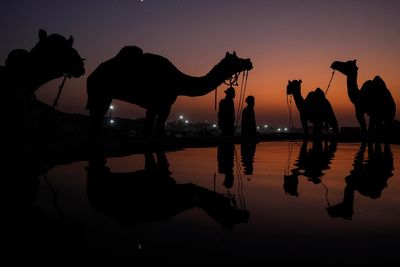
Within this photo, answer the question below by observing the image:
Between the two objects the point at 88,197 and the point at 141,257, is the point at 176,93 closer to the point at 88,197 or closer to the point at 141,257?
the point at 88,197

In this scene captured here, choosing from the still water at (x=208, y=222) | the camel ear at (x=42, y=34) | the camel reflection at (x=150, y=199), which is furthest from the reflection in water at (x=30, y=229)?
the camel ear at (x=42, y=34)

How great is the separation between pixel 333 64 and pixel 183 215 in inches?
648

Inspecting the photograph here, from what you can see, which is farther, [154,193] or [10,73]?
[10,73]

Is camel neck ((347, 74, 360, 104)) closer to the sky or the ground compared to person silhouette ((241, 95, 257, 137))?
closer to the sky

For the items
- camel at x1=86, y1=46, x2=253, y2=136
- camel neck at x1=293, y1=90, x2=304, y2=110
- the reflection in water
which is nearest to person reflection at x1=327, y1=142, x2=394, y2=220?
the reflection in water

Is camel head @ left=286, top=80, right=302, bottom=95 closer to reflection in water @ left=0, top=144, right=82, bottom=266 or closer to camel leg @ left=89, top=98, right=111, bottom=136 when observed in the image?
camel leg @ left=89, top=98, right=111, bottom=136

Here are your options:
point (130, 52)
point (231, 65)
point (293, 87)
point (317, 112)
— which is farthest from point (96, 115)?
point (293, 87)

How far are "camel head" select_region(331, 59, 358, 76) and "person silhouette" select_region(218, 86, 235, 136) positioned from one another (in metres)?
4.75

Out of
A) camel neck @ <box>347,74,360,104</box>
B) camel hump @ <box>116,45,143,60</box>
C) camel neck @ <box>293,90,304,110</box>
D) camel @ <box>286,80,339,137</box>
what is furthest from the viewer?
camel neck @ <box>293,90,304,110</box>

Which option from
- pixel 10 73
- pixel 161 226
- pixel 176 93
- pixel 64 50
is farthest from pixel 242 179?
pixel 176 93

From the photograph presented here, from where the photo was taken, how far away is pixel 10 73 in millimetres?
6758

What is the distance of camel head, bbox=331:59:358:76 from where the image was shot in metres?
16.5

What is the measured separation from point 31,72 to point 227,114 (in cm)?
1073

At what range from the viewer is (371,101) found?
15.9 m
